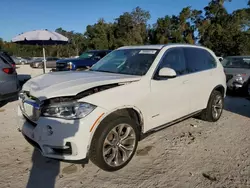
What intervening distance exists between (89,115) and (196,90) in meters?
2.48

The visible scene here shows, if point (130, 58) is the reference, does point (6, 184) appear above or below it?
below

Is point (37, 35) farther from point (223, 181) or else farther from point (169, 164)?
point (223, 181)

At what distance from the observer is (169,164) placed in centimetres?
339

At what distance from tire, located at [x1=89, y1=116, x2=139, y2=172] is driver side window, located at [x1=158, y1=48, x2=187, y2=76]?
121 cm

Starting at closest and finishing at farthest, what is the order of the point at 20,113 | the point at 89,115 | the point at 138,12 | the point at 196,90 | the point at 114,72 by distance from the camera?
the point at 89,115 → the point at 20,113 → the point at 114,72 → the point at 196,90 → the point at 138,12

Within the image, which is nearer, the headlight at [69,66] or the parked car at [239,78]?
the parked car at [239,78]

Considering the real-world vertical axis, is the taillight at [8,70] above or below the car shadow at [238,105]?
above

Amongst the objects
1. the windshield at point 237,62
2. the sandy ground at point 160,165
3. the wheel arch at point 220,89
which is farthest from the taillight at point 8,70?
the windshield at point 237,62

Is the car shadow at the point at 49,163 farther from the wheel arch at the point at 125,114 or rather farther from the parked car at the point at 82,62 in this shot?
the parked car at the point at 82,62

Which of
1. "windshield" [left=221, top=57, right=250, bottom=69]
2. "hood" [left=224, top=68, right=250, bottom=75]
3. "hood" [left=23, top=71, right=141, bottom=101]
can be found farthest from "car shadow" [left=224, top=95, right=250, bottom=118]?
"hood" [left=23, top=71, right=141, bottom=101]

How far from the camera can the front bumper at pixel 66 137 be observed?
2738 mm

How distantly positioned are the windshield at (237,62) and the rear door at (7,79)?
302 inches

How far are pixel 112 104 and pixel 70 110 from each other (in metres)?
0.54

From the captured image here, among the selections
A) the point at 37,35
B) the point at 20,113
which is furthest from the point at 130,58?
the point at 37,35
